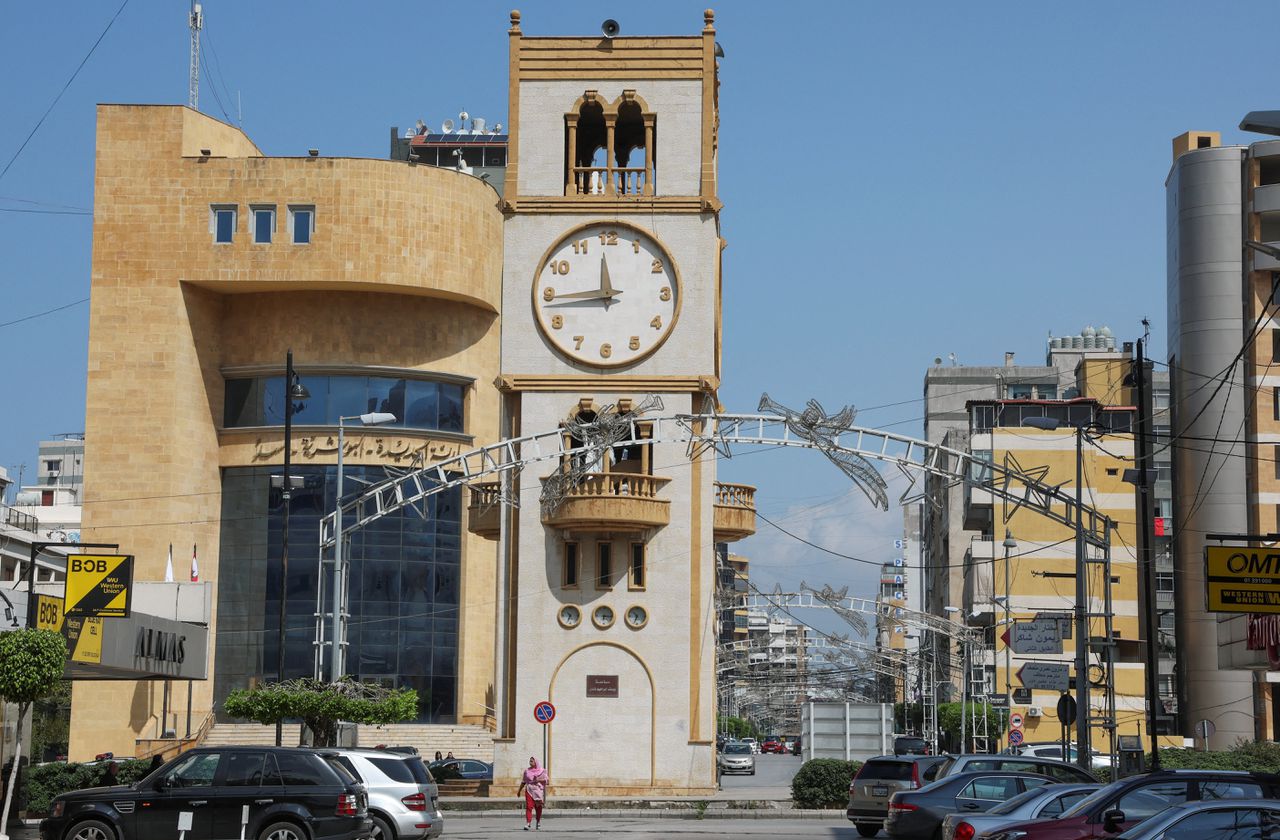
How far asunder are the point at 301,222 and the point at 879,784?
152ft

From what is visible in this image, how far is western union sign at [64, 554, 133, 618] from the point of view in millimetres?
35969

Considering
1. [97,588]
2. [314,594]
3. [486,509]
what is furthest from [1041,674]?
[314,594]

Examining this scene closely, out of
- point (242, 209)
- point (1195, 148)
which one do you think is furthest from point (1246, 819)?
point (1195, 148)

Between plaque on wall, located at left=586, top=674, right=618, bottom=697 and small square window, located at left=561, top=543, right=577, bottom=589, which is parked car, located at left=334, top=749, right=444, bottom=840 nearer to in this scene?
plaque on wall, located at left=586, top=674, right=618, bottom=697

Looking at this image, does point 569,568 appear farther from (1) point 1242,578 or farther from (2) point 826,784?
(1) point 1242,578

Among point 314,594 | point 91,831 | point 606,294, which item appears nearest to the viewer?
point 91,831

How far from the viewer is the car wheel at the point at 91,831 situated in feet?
84.7

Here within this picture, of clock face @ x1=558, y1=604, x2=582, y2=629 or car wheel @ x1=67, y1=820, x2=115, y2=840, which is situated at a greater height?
clock face @ x1=558, y1=604, x2=582, y2=629

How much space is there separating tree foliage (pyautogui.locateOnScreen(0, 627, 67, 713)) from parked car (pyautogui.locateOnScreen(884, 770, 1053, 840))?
1476 cm

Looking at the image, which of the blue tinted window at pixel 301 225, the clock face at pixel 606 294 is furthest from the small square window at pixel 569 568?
the blue tinted window at pixel 301 225

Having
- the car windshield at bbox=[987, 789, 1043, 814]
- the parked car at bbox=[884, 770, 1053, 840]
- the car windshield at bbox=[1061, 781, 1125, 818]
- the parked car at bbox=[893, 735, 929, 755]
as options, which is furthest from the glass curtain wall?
the car windshield at bbox=[1061, 781, 1125, 818]

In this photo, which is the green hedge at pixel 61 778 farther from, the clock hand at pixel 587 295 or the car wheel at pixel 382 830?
the clock hand at pixel 587 295

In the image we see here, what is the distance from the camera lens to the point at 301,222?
74.4 meters

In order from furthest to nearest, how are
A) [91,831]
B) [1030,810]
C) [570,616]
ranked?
[570,616], [91,831], [1030,810]
